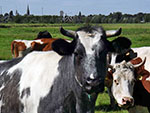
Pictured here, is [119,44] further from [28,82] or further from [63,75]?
[28,82]

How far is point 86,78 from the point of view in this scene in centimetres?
378

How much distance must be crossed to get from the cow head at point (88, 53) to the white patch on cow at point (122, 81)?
1.21m

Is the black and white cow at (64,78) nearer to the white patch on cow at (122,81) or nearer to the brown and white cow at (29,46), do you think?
the white patch on cow at (122,81)

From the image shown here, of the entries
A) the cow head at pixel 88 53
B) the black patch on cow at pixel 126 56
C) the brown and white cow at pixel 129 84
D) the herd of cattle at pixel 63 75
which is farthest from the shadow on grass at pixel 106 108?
the cow head at pixel 88 53

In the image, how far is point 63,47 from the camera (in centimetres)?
420

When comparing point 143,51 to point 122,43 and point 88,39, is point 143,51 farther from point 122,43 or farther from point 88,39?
point 88,39

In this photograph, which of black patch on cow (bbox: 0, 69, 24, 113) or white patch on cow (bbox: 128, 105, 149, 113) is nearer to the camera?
black patch on cow (bbox: 0, 69, 24, 113)

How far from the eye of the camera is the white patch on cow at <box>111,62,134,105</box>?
524 cm

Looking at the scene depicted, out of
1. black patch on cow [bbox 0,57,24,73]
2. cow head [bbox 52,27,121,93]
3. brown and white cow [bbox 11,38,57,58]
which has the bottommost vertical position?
brown and white cow [bbox 11,38,57,58]

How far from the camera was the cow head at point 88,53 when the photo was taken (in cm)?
377

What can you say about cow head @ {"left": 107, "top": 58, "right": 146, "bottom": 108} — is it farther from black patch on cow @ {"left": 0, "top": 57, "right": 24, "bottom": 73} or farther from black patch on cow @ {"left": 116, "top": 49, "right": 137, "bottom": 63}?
black patch on cow @ {"left": 0, "top": 57, "right": 24, "bottom": 73}

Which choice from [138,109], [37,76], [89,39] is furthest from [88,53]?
[138,109]

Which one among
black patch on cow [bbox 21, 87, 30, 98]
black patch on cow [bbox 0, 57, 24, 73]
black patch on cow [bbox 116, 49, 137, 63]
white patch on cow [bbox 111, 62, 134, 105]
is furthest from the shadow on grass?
black patch on cow [bbox 21, 87, 30, 98]

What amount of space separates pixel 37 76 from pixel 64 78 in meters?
0.36
